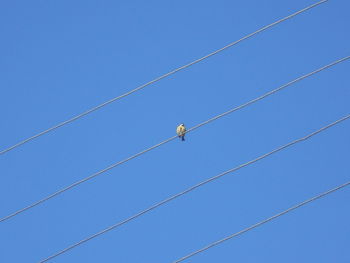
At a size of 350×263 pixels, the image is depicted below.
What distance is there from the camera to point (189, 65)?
17.3 m

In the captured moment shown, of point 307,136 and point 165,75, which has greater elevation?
point 165,75

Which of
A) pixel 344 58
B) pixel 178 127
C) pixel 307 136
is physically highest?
pixel 178 127

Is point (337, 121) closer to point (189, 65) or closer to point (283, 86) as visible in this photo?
point (283, 86)

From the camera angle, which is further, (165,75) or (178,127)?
(178,127)

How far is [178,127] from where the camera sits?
26078mm

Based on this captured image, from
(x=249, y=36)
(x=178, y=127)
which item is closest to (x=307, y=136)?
(x=249, y=36)

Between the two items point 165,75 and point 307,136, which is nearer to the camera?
point 307,136

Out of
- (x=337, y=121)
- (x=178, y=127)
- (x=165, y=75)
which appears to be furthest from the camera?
(x=178, y=127)

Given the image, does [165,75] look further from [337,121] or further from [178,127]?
[178,127]

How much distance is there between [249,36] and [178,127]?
9.33 m

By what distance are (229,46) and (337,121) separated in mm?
2189

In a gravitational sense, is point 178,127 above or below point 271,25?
above

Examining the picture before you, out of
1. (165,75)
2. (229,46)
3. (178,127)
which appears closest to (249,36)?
(229,46)

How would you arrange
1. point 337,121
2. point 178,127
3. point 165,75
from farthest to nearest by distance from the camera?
point 178,127
point 165,75
point 337,121
